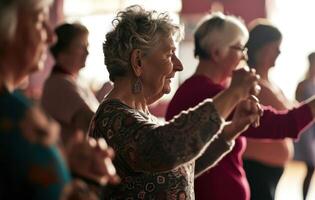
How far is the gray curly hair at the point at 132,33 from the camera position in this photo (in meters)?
2.38

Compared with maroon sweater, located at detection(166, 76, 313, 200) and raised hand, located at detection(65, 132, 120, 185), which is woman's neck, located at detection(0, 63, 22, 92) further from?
maroon sweater, located at detection(166, 76, 313, 200)

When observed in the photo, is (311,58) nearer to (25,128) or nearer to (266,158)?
(266,158)

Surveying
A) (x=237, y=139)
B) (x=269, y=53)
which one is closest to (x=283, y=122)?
(x=237, y=139)

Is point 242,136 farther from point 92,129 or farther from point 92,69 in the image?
point 92,69

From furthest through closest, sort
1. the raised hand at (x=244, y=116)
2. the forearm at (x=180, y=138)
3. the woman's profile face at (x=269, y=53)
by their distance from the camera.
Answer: the woman's profile face at (x=269, y=53)
the raised hand at (x=244, y=116)
the forearm at (x=180, y=138)

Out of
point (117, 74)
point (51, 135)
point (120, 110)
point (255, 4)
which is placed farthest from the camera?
point (255, 4)

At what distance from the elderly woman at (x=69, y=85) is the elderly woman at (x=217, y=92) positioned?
399mm

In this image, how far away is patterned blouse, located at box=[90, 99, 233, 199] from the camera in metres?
2.05

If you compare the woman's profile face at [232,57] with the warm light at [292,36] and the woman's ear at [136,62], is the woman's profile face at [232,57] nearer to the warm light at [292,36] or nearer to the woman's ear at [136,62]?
the woman's ear at [136,62]

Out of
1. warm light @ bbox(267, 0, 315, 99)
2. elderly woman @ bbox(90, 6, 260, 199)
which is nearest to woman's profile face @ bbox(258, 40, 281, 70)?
elderly woman @ bbox(90, 6, 260, 199)

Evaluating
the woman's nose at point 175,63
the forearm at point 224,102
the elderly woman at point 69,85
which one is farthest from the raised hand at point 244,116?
the elderly woman at point 69,85

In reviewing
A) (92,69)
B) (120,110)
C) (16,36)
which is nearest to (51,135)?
(16,36)

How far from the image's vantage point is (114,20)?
2428 millimetres

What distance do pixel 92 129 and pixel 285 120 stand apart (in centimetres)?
114
